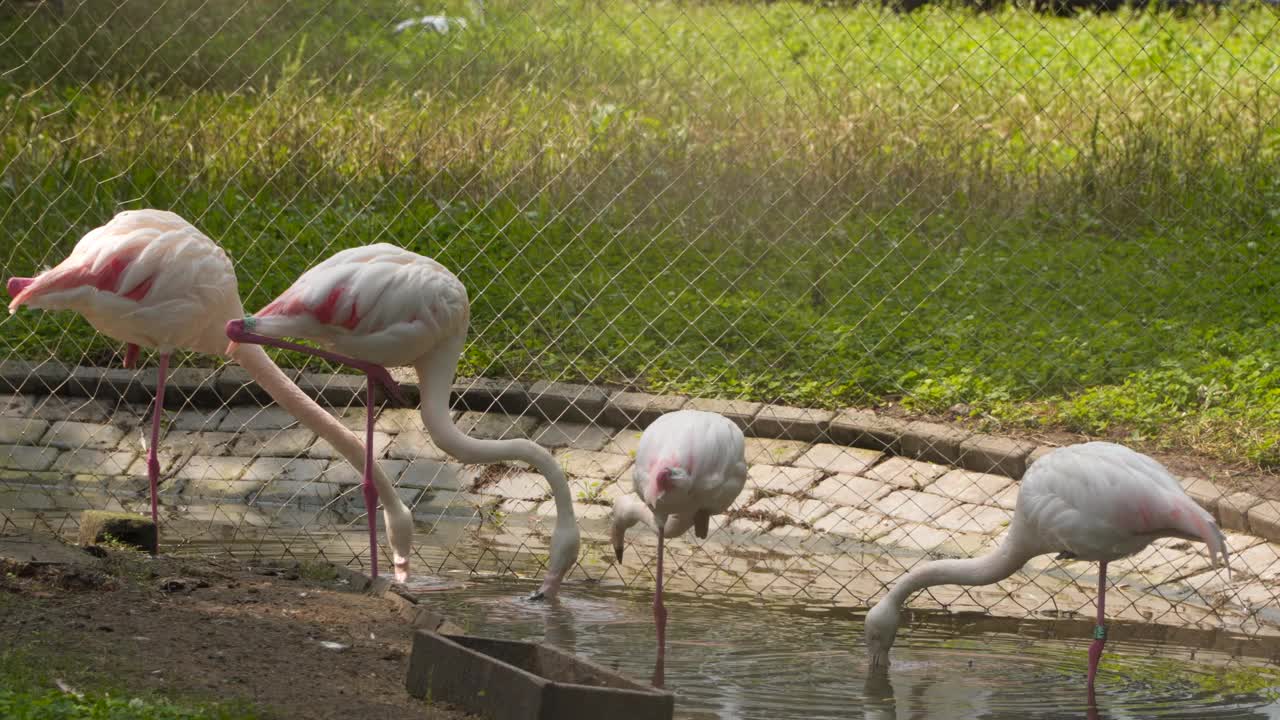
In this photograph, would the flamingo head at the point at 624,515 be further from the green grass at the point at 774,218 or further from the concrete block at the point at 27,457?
the concrete block at the point at 27,457

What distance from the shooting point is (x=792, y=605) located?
18.5 ft

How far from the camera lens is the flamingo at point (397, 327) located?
5.30 metres

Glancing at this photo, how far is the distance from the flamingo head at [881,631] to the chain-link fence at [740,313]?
90 cm

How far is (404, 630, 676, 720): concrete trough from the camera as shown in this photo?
3.46 metres

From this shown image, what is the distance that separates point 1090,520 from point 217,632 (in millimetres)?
2523

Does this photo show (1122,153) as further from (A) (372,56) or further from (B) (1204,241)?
(A) (372,56)

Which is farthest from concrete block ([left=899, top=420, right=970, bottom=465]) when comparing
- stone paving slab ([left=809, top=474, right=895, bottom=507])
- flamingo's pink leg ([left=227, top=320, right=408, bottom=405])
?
flamingo's pink leg ([left=227, top=320, right=408, bottom=405])

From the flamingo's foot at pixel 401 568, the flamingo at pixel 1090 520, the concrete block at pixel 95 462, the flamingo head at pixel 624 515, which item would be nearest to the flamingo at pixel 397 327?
the flamingo head at pixel 624 515

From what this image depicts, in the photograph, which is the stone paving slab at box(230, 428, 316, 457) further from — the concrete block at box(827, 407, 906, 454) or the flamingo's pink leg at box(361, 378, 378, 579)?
the concrete block at box(827, 407, 906, 454)

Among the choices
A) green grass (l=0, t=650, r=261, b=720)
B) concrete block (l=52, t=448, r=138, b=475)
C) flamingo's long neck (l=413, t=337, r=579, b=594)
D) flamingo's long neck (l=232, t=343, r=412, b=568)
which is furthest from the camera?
concrete block (l=52, t=448, r=138, b=475)

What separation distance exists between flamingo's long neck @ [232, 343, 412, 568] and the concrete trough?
1.84m

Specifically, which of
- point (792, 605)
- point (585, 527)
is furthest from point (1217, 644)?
point (585, 527)

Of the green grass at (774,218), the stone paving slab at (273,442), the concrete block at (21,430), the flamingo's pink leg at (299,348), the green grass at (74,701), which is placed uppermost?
the green grass at (774,218)

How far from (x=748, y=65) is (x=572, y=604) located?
7817mm
